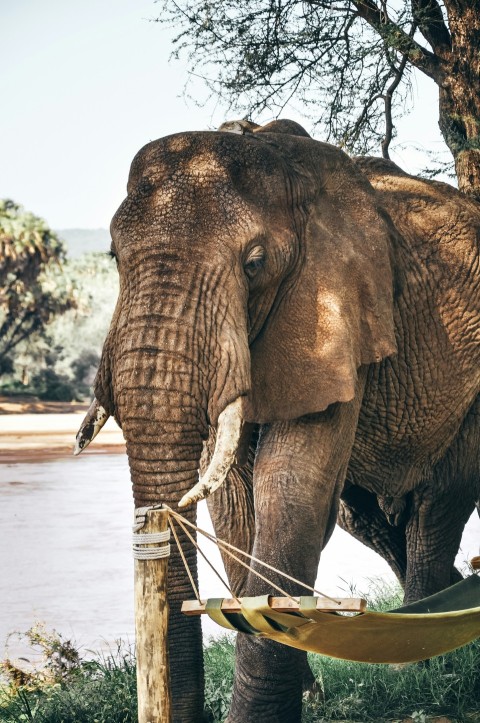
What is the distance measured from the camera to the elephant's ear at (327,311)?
5.53 metres

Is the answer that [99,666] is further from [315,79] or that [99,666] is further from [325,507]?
[315,79]

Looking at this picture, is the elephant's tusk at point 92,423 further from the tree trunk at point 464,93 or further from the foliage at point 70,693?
the tree trunk at point 464,93

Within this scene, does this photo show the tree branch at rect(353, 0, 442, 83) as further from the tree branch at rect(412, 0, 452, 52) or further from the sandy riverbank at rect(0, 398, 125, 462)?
the sandy riverbank at rect(0, 398, 125, 462)

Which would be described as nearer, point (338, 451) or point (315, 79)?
point (338, 451)

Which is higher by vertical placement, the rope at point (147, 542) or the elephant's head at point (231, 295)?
the elephant's head at point (231, 295)

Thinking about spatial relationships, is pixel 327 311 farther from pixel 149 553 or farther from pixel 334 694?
pixel 334 694

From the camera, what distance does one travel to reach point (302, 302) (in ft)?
18.4

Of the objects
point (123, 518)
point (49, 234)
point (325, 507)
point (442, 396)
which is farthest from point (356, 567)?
point (49, 234)

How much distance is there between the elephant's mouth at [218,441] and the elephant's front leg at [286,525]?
2.16ft

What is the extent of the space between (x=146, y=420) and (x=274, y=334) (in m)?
0.98

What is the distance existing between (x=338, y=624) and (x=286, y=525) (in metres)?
1.30

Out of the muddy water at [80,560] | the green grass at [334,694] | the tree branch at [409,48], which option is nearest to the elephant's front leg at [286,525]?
the green grass at [334,694]

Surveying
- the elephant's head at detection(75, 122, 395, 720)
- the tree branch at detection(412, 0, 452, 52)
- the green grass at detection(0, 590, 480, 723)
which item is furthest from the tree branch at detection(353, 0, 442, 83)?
the green grass at detection(0, 590, 480, 723)

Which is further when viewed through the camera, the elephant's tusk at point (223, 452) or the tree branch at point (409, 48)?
the tree branch at point (409, 48)
